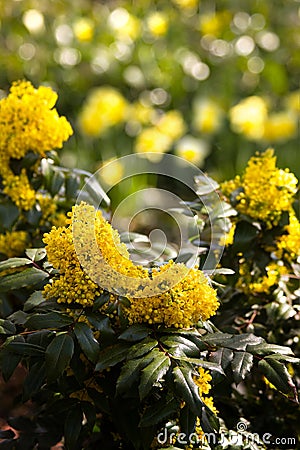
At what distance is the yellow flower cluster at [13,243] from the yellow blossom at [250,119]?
7.27 feet

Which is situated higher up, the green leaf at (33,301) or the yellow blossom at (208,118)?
the yellow blossom at (208,118)

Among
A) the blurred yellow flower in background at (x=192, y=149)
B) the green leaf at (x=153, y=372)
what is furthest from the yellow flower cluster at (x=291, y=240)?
the blurred yellow flower in background at (x=192, y=149)

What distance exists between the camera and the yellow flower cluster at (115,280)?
5.37 ft

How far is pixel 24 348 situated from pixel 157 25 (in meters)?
4.30

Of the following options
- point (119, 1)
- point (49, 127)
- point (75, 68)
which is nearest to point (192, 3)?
point (119, 1)

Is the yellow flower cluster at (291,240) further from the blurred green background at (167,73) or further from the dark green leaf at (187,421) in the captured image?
the blurred green background at (167,73)

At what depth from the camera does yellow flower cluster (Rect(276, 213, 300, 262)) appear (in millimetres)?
2146

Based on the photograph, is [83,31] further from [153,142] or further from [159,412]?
[159,412]

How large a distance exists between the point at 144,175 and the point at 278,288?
2.00 meters

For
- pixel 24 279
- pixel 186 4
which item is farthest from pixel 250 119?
pixel 24 279

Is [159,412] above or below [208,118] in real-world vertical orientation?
below

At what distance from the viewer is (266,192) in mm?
2119

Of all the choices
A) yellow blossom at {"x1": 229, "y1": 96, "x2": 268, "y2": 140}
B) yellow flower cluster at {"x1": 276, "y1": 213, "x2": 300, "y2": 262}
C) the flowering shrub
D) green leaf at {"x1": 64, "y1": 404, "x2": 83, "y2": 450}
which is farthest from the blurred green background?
green leaf at {"x1": 64, "y1": 404, "x2": 83, "y2": 450}

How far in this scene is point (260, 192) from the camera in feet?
7.00
